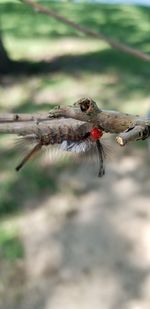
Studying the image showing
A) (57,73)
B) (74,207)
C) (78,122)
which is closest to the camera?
(78,122)

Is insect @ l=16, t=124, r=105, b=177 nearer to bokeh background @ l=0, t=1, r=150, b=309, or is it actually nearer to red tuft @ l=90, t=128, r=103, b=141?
red tuft @ l=90, t=128, r=103, b=141

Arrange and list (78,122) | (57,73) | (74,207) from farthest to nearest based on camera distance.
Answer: (57,73), (74,207), (78,122)

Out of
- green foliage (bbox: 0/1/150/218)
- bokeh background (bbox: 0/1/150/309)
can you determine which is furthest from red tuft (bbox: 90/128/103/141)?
green foliage (bbox: 0/1/150/218)

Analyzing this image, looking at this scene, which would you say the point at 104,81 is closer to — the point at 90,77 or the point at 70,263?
the point at 90,77

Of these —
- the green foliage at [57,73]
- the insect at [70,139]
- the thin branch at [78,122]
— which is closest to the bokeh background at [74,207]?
the green foliage at [57,73]

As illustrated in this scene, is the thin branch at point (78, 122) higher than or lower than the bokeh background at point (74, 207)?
higher

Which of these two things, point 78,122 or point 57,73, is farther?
point 57,73

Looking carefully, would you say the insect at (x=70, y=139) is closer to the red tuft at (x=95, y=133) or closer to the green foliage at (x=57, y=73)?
the red tuft at (x=95, y=133)

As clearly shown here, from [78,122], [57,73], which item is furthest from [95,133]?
[57,73]

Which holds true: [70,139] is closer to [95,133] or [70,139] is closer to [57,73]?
[95,133]

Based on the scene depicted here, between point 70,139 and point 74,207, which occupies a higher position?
point 70,139
